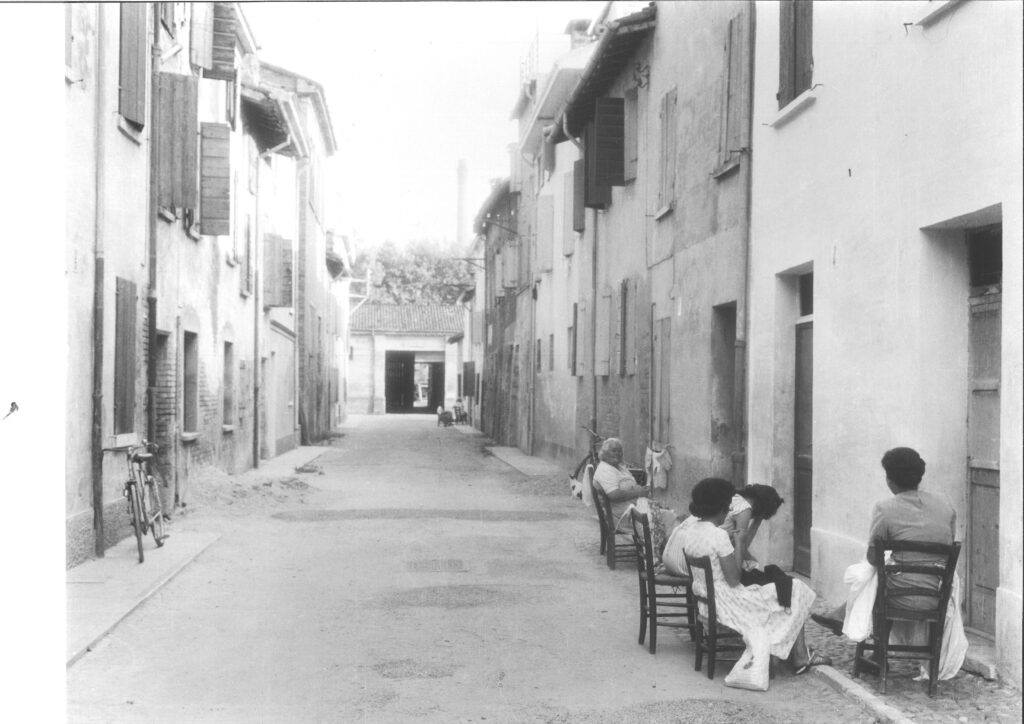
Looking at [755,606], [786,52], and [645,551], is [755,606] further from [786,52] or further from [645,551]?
[786,52]

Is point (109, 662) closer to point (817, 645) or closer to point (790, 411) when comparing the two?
point (817, 645)

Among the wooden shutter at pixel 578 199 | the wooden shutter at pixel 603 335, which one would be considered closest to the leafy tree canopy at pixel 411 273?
the wooden shutter at pixel 578 199

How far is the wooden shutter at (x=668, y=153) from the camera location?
45.7 feet

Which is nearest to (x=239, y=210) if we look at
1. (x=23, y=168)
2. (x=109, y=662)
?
(x=109, y=662)

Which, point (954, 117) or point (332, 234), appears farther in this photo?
point (332, 234)

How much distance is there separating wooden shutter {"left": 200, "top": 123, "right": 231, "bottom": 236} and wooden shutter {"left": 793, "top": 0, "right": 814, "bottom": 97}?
7.79 metres

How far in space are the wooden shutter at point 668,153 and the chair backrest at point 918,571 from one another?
833 cm

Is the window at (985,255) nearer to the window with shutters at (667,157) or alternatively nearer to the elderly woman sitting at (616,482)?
the elderly woman sitting at (616,482)

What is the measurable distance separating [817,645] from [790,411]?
10.1ft

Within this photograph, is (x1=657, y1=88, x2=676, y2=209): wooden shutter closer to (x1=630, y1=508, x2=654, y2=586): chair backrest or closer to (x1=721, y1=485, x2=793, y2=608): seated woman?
(x1=630, y1=508, x2=654, y2=586): chair backrest

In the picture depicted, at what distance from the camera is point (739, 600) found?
657 centimetres

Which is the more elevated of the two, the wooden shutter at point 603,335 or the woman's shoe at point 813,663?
the wooden shutter at point 603,335

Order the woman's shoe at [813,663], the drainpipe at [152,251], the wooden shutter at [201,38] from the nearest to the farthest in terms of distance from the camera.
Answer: the woman's shoe at [813,663] → the drainpipe at [152,251] → the wooden shutter at [201,38]

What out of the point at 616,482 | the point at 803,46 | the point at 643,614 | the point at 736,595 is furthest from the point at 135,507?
the point at 803,46
